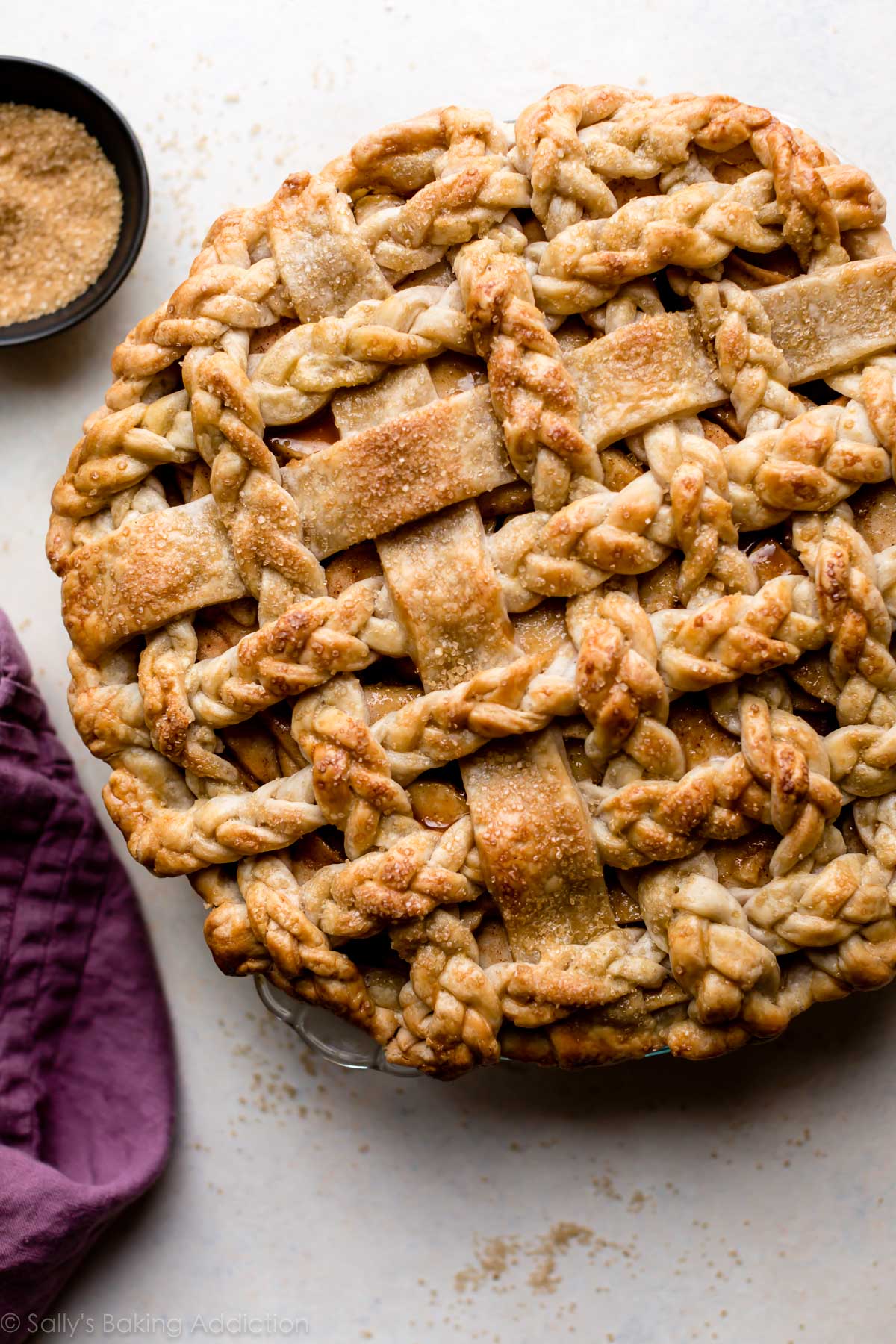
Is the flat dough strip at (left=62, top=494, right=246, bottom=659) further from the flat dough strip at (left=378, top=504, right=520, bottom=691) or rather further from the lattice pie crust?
the flat dough strip at (left=378, top=504, right=520, bottom=691)

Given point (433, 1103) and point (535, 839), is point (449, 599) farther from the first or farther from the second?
point (433, 1103)

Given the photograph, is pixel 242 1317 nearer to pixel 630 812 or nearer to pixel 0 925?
pixel 0 925

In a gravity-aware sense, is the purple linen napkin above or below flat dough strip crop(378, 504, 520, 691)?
below

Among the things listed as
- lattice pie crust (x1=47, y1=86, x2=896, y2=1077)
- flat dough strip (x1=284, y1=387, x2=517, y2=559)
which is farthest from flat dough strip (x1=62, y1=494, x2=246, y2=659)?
flat dough strip (x1=284, y1=387, x2=517, y2=559)

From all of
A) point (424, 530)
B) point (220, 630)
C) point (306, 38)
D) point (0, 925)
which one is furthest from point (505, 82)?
point (0, 925)

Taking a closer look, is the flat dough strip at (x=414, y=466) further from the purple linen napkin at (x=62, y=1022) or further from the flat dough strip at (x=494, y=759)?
the purple linen napkin at (x=62, y=1022)

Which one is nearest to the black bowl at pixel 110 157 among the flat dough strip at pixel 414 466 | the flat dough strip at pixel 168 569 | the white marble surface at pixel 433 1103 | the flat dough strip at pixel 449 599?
the white marble surface at pixel 433 1103

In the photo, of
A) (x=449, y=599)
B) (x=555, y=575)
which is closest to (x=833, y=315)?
(x=555, y=575)
